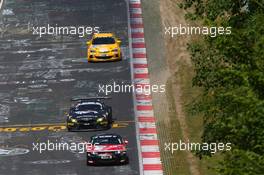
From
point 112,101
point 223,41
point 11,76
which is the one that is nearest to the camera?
point 223,41

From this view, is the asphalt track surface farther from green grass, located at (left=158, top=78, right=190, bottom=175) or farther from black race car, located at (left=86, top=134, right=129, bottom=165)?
green grass, located at (left=158, top=78, right=190, bottom=175)

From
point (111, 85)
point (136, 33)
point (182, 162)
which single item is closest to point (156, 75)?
point (111, 85)

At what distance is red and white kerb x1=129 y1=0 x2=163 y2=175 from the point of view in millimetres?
44000

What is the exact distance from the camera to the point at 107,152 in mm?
42531

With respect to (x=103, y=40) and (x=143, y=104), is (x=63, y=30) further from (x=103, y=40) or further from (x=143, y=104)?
(x=143, y=104)

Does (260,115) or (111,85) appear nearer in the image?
(260,115)

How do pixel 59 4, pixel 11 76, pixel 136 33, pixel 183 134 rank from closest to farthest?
pixel 183 134, pixel 11 76, pixel 136 33, pixel 59 4

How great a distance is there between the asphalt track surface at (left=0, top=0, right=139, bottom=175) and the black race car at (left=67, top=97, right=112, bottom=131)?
43 centimetres

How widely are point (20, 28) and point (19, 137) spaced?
1699 cm

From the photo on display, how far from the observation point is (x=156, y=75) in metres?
54.7

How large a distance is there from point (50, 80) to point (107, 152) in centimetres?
1329

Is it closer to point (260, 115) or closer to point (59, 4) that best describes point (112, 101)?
point (59, 4)

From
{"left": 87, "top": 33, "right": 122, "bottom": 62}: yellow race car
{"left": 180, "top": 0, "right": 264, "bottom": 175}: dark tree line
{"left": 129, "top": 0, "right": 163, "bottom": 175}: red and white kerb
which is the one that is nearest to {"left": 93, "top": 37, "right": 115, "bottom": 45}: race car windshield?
{"left": 87, "top": 33, "right": 122, "bottom": 62}: yellow race car

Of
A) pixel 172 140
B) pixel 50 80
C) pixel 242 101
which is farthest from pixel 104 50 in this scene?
pixel 242 101
